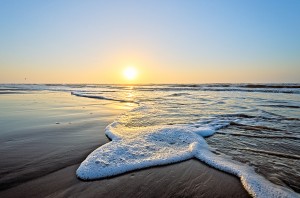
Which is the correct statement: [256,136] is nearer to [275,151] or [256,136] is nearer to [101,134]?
[275,151]

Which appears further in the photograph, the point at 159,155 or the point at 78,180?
the point at 159,155

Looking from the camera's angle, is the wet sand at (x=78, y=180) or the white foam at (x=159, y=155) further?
the white foam at (x=159, y=155)

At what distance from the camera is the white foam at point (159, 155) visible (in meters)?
2.76

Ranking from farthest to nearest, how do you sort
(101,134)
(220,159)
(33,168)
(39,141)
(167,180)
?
1. (101,134)
2. (39,141)
3. (220,159)
4. (33,168)
5. (167,180)

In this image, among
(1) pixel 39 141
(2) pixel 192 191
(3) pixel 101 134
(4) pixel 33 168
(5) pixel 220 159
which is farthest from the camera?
(3) pixel 101 134

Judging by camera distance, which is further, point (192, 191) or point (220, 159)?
point (220, 159)

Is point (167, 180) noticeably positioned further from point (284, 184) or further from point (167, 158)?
point (284, 184)

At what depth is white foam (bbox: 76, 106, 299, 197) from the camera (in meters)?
2.76

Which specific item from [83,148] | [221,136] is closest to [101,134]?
[83,148]

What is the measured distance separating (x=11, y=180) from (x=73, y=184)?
812 millimetres

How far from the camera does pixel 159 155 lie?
3.70 meters

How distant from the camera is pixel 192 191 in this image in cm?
258

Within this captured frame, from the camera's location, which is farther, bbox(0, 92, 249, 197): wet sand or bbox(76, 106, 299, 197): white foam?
bbox(76, 106, 299, 197): white foam

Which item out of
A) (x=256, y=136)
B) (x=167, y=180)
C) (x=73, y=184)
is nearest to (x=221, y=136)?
(x=256, y=136)
